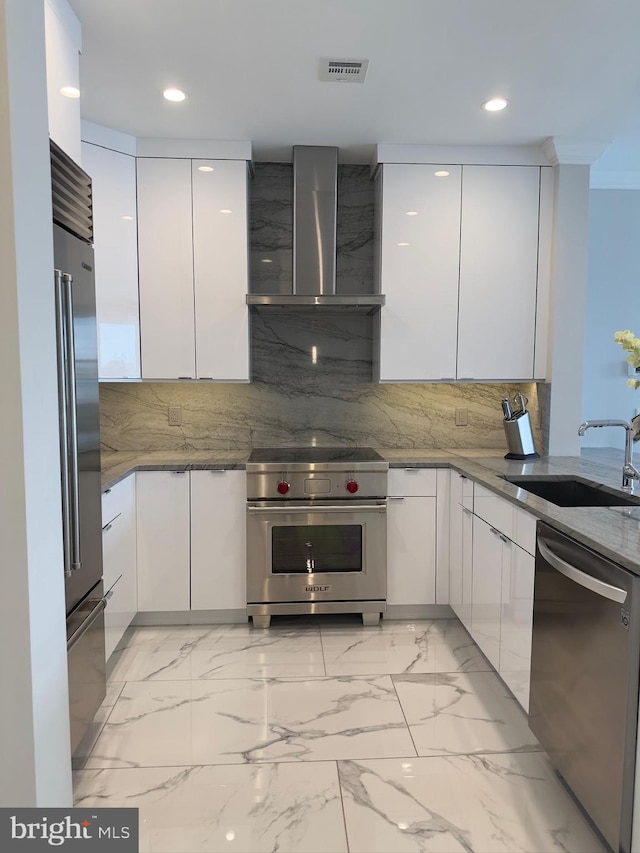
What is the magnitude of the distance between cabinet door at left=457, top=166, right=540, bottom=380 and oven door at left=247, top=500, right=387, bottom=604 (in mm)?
1081

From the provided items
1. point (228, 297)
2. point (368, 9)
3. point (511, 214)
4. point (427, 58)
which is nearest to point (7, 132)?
point (368, 9)

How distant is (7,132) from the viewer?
4.08ft

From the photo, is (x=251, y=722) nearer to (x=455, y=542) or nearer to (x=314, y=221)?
(x=455, y=542)

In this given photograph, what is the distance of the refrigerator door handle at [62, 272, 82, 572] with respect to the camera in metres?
1.73

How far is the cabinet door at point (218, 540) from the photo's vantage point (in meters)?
3.06

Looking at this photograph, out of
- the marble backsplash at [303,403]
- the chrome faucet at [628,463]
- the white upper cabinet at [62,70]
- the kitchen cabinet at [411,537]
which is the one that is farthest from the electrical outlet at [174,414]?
the chrome faucet at [628,463]

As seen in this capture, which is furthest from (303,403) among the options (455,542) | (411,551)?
(455,542)

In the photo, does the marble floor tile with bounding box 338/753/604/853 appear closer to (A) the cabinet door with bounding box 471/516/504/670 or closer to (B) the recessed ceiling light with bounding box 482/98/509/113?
(A) the cabinet door with bounding box 471/516/504/670

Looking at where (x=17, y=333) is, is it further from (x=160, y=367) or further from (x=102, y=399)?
(x=102, y=399)

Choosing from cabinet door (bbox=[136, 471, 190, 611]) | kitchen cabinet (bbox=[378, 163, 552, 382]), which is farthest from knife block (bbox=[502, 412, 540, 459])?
cabinet door (bbox=[136, 471, 190, 611])

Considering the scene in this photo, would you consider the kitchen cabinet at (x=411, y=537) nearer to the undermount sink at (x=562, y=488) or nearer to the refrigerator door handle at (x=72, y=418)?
the undermount sink at (x=562, y=488)

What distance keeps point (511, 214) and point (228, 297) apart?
1700 mm

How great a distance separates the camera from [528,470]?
278 centimetres

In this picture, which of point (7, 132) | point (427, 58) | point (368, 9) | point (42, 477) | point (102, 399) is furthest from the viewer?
point (102, 399)
